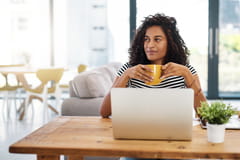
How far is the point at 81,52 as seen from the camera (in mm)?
6891

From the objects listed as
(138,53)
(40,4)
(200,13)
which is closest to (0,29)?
(40,4)

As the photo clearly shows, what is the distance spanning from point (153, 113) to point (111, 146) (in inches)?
7.2

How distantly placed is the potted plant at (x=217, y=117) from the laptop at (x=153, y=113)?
0.07 m

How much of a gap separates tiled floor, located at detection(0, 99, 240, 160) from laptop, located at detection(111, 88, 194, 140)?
220 centimetres

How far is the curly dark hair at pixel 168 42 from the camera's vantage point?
6.77 feet

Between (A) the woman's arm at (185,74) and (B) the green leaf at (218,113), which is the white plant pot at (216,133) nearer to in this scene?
(B) the green leaf at (218,113)

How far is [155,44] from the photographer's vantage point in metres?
2.01

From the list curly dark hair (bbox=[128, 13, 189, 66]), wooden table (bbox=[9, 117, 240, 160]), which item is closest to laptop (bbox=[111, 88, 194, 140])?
wooden table (bbox=[9, 117, 240, 160])

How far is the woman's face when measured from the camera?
1.98m

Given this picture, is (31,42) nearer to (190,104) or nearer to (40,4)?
(40,4)

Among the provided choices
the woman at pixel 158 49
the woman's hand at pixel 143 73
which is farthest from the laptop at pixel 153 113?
the woman at pixel 158 49

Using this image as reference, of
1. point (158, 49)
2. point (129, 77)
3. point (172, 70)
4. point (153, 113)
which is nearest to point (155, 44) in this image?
point (158, 49)

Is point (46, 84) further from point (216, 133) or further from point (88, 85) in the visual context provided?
point (216, 133)

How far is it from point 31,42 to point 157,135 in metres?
5.91
